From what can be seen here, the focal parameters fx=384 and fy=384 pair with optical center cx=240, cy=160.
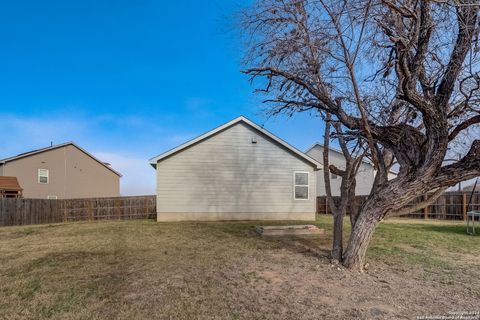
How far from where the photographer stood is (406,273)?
6.90 metres

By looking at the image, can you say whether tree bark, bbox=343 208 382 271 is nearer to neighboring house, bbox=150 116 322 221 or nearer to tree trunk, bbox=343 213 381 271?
tree trunk, bbox=343 213 381 271

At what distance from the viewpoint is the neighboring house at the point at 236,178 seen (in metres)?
17.8

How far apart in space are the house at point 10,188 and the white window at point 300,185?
20.7 metres

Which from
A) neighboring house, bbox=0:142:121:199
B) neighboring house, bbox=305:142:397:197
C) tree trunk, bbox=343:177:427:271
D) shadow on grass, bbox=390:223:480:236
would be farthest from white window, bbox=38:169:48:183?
tree trunk, bbox=343:177:427:271

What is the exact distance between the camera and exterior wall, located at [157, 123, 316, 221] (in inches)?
703

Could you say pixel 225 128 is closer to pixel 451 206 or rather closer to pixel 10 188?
pixel 451 206

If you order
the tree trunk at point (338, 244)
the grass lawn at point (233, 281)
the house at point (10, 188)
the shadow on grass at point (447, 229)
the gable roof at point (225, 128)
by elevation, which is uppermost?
the gable roof at point (225, 128)

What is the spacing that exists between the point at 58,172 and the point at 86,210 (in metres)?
11.1

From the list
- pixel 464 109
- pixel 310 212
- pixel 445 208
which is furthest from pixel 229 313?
pixel 445 208

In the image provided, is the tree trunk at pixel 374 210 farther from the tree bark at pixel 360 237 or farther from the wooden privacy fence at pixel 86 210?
the wooden privacy fence at pixel 86 210

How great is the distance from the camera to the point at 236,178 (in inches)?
720

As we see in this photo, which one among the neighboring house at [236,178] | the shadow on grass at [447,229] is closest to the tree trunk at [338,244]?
the shadow on grass at [447,229]

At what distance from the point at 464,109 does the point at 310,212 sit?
42.6ft

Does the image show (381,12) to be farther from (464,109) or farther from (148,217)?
(148,217)
